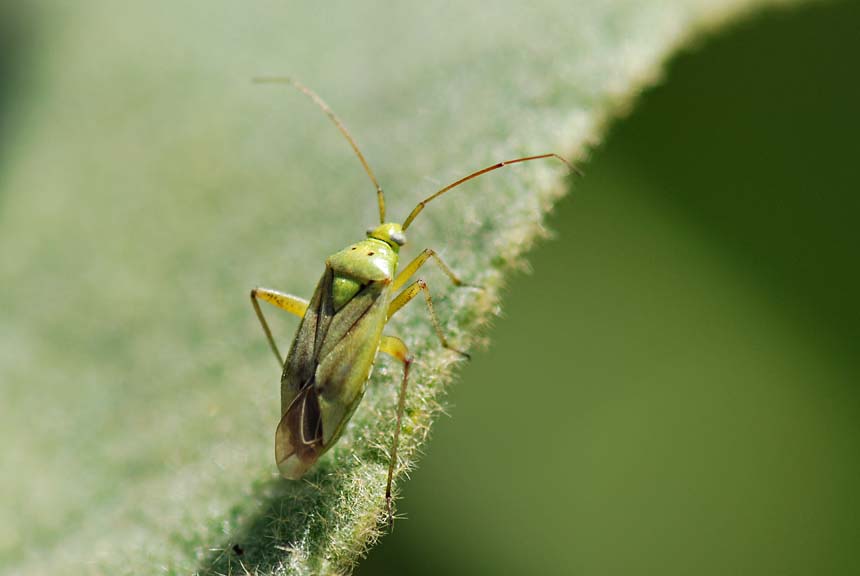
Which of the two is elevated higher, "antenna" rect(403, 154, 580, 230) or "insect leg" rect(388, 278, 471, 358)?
"antenna" rect(403, 154, 580, 230)

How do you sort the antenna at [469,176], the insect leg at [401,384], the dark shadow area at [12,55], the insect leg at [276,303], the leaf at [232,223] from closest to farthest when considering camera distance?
1. the insect leg at [401,384]
2. the leaf at [232,223]
3. the antenna at [469,176]
4. the insect leg at [276,303]
5. the dark shadow area at [12,55]

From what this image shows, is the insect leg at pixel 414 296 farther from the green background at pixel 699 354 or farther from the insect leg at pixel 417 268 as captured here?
the green background at pixel 699 354

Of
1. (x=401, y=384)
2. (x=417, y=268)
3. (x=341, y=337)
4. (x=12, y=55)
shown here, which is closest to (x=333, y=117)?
(x=417, y=268)

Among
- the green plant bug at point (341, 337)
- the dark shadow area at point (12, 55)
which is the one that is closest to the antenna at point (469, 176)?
the green plant bug at point (341, 337)

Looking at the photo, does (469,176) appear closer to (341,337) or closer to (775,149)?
(341,337)

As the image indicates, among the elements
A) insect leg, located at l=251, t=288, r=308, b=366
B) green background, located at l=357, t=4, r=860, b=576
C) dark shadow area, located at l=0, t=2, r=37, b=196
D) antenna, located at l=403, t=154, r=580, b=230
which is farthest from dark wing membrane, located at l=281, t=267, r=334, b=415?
dark shadow area, located at l=0, t=2, r=37, b=196

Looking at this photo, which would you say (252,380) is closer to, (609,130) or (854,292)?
(609,130)

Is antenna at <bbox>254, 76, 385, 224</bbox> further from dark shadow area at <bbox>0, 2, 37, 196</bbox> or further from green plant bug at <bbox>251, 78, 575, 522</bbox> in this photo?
dark shadow area at <bbox>0, 2, 37, 196</bbox>
